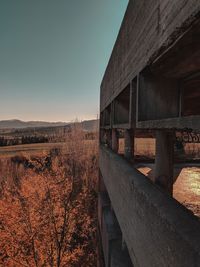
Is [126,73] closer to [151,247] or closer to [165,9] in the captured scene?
[165,9]

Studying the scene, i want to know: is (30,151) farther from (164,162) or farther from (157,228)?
(157,228)

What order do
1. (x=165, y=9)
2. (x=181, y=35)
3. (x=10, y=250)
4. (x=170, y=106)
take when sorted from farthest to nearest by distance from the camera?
(x=10, y=250)
(x=170, y=106)
(x=165, y=9)
(x=181, y=35)

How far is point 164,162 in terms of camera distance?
252cm

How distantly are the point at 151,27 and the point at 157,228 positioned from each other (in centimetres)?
204

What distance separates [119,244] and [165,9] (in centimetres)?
527

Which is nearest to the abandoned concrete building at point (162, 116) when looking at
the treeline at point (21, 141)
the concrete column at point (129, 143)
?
the concrete column at point (129, 143)

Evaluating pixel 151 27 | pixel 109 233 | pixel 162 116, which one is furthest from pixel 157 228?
pixel 109 233

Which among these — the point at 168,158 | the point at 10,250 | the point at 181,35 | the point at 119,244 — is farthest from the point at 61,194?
the point at 181,35

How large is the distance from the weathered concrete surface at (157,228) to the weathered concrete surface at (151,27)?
139 cm

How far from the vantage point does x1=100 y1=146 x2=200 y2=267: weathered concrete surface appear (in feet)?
4.93

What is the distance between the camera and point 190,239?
4.77 ft

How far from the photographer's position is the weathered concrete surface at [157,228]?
1.50 metres

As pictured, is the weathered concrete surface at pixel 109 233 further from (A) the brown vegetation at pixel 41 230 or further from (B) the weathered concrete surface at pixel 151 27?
(A) the brown vegetation at pixel 41 230

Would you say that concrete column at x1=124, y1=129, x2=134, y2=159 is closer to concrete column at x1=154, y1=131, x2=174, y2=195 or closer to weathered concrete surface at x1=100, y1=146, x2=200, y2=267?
weathered concrete surface at x1=100, y1=146, x2=200, y2=267
